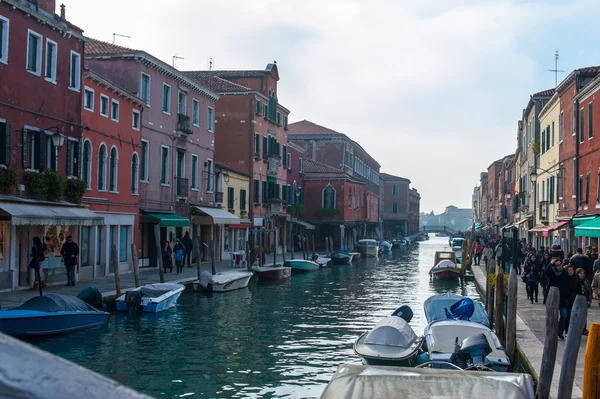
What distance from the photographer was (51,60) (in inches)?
801

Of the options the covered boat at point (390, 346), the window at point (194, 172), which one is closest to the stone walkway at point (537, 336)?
the covered boat at point (390, 346)

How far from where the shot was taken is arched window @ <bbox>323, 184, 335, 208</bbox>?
5691 centimetres

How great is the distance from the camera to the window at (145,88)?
27.6 m

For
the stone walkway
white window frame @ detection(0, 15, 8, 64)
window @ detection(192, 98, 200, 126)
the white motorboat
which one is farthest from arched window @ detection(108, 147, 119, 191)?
the stone walkway

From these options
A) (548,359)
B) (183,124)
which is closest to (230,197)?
(183,124)

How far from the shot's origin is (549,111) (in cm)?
3347

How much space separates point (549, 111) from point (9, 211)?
25.0 metres

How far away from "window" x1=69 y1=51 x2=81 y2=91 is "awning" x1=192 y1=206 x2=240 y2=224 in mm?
11387

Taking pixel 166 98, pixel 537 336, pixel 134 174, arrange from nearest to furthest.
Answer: pixel 537 336
pixel 134 174
pixel 166 98

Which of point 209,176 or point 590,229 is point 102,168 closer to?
point 209,176

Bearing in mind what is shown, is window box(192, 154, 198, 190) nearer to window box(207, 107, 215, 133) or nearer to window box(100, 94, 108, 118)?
window box(207, 107, 215, 133)

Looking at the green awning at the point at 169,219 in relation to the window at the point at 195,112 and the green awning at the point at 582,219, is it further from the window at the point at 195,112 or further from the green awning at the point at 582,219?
the green awning at the point at 582,219

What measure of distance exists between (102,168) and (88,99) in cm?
242

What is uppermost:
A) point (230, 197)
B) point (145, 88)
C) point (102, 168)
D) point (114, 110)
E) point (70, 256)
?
point (145, 88)
